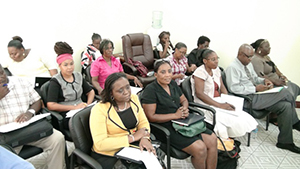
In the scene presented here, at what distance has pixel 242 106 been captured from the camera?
264 centimetres

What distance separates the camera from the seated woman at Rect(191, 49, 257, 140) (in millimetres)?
2404

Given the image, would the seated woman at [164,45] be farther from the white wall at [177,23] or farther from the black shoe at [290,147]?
the black shoe at [290,147]

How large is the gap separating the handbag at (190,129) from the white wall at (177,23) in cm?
225

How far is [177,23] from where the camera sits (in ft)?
16.3

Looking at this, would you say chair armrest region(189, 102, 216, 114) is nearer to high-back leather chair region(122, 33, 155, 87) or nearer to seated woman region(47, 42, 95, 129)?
seated woman region(47, 42, 95, 129)

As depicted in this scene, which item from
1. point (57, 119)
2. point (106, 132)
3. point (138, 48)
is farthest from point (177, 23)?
point (106, 132)

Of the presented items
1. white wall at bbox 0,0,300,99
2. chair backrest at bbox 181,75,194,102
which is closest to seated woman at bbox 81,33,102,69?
white wall at bbox 0,0,300,99

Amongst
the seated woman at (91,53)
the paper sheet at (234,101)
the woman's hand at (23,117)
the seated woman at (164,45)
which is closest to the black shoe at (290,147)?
the paper sheet at (234,101)

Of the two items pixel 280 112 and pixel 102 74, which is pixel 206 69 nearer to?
pixel 280 112

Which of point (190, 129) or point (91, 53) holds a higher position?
point (91, 53)

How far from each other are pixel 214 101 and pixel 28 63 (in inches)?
94.1

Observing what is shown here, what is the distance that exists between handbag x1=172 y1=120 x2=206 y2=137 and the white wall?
7.38 ft

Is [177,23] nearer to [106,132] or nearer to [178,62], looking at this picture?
[178,62]

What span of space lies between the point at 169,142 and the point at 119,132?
44 centimetres
